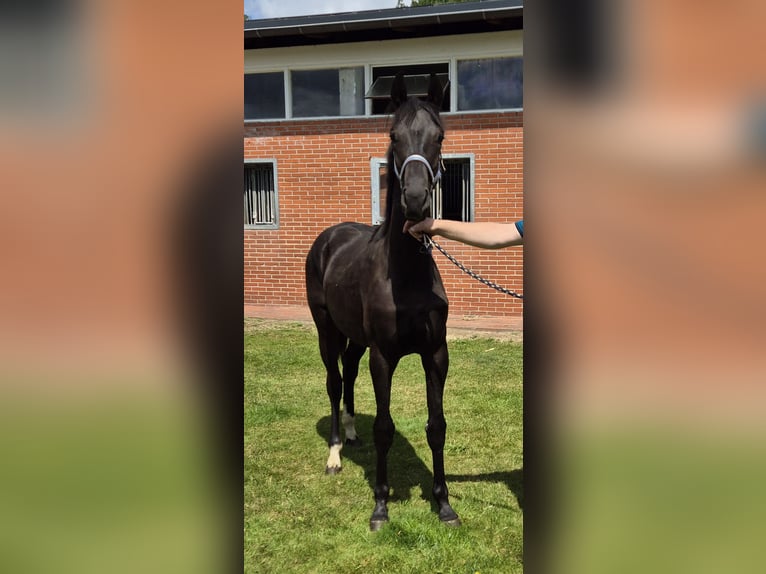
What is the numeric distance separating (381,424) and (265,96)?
8.06 metres

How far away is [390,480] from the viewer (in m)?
3.65

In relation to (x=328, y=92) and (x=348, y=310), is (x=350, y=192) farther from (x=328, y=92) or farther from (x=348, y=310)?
(x=348, y=310)

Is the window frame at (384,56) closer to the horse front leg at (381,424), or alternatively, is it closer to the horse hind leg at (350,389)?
the horse hind leg at (350,389)

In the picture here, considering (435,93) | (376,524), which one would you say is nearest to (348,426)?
(376,524)

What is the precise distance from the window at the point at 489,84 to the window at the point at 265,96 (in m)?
3.18

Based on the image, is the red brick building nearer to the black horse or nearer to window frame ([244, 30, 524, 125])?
window frame ([244, 30, 524, 125])

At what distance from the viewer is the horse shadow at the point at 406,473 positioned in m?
3.45
